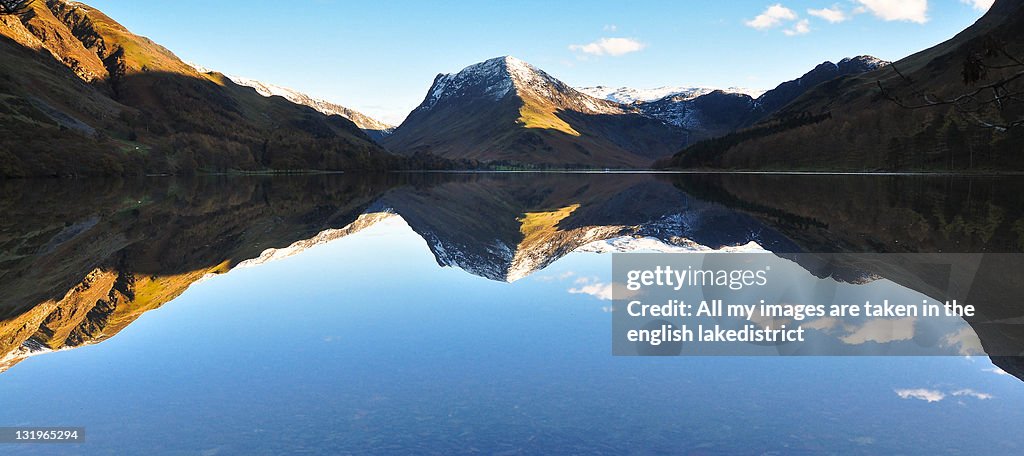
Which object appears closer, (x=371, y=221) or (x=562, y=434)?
(x=562, y=434)

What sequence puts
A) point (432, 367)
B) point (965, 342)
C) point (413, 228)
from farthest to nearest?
point (413, 228)
point (965, 342)
point (432, 367)

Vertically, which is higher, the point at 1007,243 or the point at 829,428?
the point at 1007,243

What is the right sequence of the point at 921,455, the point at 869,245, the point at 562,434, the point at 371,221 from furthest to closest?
the point at 371,221 → the point at 869,245 → the point at 562,434 → the point at 921,455

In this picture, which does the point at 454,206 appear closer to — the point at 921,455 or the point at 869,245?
the point at 869,245

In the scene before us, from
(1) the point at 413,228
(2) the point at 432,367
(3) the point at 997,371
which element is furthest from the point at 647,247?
(2) the point at 432,367

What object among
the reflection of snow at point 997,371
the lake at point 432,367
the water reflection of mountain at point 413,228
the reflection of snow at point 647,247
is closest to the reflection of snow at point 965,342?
the lake at point 432,367

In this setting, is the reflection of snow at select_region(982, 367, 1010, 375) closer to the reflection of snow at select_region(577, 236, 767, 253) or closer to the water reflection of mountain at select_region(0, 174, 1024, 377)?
the water reflection of mountain at select_region(0, 174, 1024, 377)

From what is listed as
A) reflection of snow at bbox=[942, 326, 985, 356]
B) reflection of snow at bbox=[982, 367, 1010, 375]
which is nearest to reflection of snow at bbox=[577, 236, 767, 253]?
reflection of snow at bbox=[942, 326, 985, 356]

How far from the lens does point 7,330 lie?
15.4m

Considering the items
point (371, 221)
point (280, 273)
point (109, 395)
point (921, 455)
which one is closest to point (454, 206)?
point (371, 221)

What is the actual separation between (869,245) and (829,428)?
22.8 m

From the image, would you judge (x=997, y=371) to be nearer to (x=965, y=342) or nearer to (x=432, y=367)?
(x=965, y=342)

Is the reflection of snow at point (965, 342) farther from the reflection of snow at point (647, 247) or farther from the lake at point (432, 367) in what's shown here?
the reflection of snow at point (647, 247)

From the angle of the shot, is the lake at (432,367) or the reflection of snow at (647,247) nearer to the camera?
the lake at (432,367)
